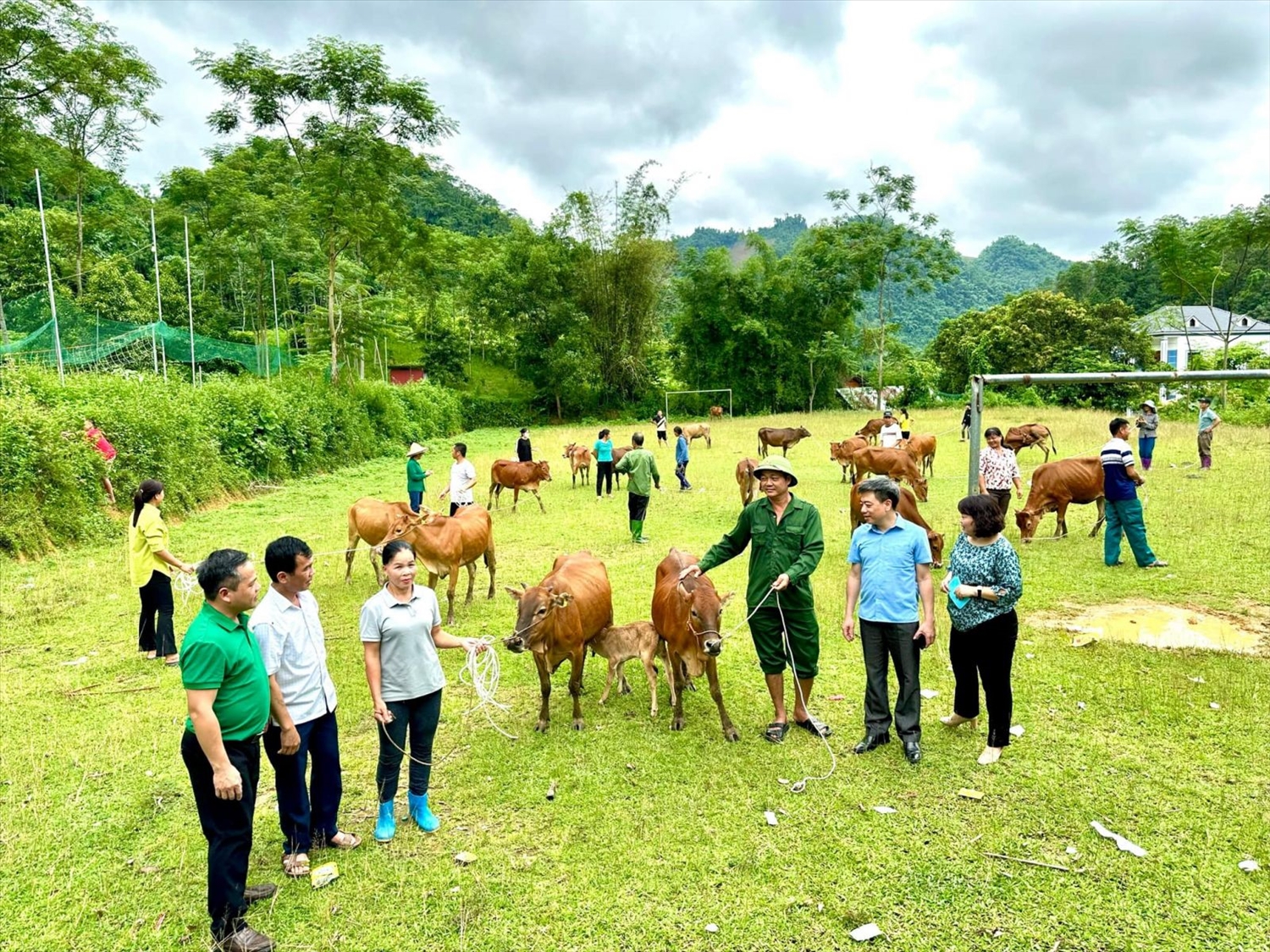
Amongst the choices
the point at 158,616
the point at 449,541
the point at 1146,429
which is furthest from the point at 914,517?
the point at 1146,429

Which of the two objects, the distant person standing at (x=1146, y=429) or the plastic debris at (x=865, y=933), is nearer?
the plastic debris at (x=865, y=933)

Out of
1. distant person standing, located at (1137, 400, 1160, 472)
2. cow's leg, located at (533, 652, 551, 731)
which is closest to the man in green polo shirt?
cow's leg, located at (533, 652, 551, 731)

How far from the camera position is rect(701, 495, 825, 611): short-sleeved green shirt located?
4980 millimetres

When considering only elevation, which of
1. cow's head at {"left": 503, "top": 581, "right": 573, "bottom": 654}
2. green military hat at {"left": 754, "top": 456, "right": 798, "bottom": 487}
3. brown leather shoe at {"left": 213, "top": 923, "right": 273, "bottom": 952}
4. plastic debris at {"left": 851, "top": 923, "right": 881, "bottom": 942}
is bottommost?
plastic debris at {"left": 851, "top": 923, "right": 881, "bottom": 942}

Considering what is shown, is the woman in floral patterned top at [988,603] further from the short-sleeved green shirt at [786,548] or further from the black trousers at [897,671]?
the short-sleeved green shirt at [786,548]

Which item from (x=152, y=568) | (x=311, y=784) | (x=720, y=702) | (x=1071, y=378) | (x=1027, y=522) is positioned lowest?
(x=720, y=702)

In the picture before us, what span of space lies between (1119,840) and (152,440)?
15644mm

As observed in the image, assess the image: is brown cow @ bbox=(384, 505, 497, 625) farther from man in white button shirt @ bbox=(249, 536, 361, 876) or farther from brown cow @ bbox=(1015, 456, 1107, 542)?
brown cow @ bbox=(1015, 456, 1107, 542)

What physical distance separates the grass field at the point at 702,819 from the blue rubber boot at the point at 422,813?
0.08 metres

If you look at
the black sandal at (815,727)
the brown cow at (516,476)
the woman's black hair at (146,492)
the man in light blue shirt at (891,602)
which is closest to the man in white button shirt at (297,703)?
the black sandal at (815,727)

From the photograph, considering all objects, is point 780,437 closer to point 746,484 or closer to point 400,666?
point 746,484

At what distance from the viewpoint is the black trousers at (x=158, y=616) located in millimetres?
6898

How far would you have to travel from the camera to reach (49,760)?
519cm

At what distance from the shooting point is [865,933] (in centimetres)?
346
